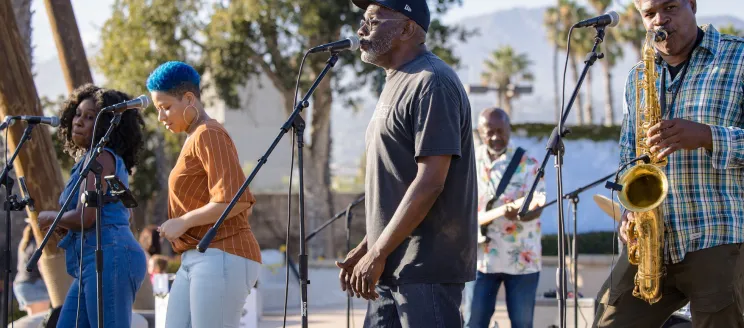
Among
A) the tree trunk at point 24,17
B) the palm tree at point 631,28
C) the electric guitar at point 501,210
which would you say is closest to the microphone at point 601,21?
the electric guitar at point 501,210

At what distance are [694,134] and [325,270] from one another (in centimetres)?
1129

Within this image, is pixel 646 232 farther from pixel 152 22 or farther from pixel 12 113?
pixel 152 22

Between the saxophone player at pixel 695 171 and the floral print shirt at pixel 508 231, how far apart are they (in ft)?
8.20

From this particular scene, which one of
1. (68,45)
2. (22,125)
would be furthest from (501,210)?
(68,45)

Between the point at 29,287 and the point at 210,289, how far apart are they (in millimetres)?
7065

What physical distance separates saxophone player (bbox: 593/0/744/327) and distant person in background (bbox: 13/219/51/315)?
25.6 ft

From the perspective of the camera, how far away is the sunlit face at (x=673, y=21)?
14.1 ft

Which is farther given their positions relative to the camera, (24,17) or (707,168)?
(24,17)

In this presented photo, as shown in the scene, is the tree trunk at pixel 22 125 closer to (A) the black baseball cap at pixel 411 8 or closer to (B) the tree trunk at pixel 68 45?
(B) the tree trunk at pixel 68 45

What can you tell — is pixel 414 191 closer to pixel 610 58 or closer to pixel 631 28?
pixel 631 28

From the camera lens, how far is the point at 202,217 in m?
4.61

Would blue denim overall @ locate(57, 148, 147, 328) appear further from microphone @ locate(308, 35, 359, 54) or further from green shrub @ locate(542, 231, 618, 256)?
green shrub @ locate(542, 231, 618, 256)

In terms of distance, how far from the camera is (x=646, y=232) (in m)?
4.34

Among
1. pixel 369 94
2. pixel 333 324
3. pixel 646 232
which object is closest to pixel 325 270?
pixel 333 324
